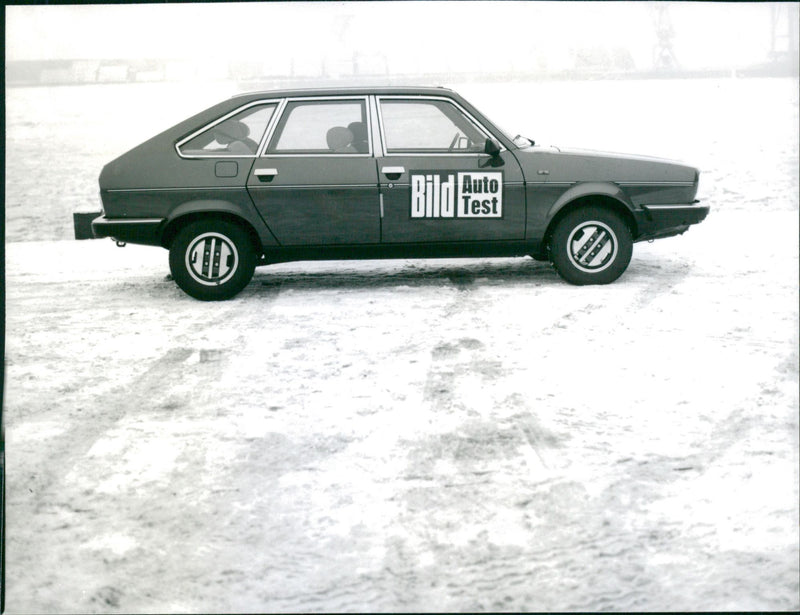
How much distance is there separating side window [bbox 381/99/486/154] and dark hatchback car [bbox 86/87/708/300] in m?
0.01

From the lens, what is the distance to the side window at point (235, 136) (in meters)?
7.01


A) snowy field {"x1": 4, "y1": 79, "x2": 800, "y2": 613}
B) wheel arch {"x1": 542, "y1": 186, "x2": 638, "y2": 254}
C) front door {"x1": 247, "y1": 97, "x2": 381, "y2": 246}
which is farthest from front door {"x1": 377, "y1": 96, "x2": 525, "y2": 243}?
snowy field {"x1": 4, "y1": 79, "x2": 800, "y2": 613}

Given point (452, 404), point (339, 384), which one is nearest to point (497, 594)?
point (452, 404)

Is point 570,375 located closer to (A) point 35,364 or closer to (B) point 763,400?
(B) point 763,400

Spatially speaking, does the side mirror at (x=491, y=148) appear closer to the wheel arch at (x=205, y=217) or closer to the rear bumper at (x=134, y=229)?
the wheel arch at (x=205, y=217)

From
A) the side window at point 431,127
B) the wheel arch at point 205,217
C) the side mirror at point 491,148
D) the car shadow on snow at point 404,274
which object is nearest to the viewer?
the wheel arch at point 205,217

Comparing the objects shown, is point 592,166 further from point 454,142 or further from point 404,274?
point 404,274

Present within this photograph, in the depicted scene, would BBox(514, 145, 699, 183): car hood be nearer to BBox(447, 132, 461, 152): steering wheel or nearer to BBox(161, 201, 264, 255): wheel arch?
BBox(447, 132, 461, 152): steering wheel


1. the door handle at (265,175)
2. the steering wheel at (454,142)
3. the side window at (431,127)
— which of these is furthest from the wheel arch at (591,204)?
the door handle at (265,175)

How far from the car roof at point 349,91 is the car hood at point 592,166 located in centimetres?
74

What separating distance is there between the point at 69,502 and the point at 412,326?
305cm

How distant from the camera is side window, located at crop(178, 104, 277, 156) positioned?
23.0 feet

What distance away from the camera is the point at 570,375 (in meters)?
5.20

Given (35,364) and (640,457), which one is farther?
(35,364)
